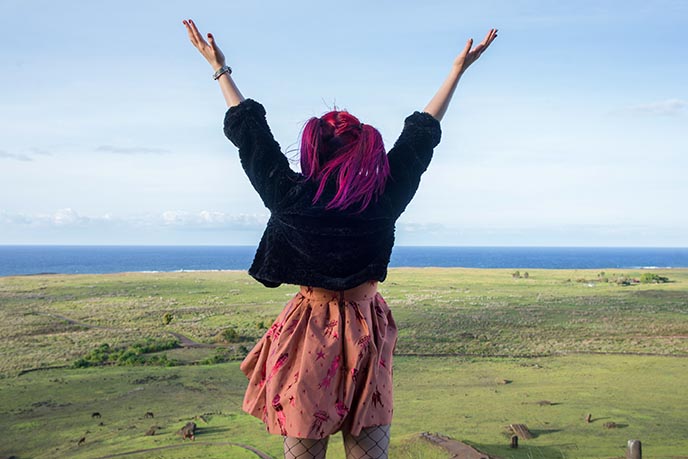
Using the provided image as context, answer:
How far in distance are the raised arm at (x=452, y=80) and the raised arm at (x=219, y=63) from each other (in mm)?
821

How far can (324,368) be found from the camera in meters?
2.57

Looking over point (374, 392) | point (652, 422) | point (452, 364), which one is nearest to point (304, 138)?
point (374, 392)

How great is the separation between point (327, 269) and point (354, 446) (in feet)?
2.30

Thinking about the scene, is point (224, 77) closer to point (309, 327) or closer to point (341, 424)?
point (309, 327)

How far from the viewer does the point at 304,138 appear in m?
2.59

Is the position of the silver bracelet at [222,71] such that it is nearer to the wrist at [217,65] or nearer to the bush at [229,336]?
the wrist at [217,65]

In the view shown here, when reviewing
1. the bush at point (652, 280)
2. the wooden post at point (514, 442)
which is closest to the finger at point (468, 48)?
the wooden post at point (514, 442)

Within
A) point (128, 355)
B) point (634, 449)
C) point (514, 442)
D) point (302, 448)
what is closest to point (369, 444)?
point (302, 448)

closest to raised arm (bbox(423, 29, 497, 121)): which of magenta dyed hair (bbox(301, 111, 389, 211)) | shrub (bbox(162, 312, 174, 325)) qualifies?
magenta dyed hair (bbox(301, 111, 389, 211))

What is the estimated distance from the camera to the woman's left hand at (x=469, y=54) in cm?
303

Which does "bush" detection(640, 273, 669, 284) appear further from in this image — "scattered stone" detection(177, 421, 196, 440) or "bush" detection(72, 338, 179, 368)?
"scattered stone" detection(177, 421, 196, 440)

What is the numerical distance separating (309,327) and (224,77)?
114 cm

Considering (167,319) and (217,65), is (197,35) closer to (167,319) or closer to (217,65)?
(217,65)

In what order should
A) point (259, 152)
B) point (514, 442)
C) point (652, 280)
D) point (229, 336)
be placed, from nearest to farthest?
point (259, 152), point (514, 442), point (229, 336), point (652, 280)
